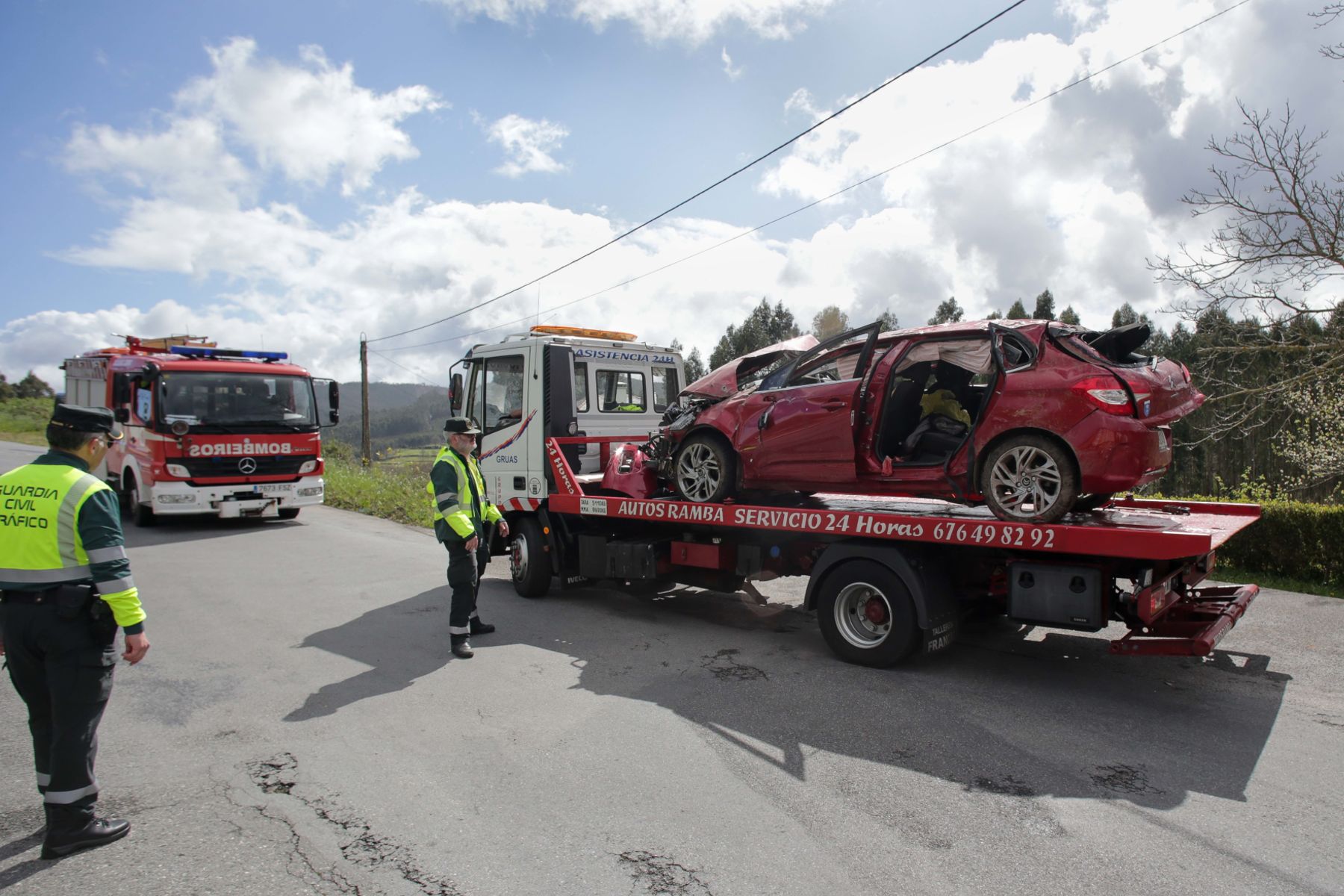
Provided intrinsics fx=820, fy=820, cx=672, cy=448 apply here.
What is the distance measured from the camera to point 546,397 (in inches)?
320

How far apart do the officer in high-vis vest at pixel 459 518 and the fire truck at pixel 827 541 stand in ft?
4.70

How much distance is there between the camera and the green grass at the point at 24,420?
4075 cm

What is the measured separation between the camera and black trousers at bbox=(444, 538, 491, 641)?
20.1ft

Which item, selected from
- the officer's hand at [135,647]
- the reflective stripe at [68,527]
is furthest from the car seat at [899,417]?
the reflective stripe at [68,527]

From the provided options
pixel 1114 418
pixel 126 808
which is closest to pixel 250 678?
pixel 126 808

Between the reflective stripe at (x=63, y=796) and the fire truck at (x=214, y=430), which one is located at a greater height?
the fire truck at (x=214, y=430)

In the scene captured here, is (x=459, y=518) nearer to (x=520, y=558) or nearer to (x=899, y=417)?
(x=520, y=558)

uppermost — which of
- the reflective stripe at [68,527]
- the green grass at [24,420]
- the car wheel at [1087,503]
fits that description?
the green grass at [24,420]

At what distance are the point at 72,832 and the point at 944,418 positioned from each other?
17.7 feet

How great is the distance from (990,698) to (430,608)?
16.3 feet

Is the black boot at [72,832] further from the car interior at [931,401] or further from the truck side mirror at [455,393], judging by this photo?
the truck side mirror at [455,393]

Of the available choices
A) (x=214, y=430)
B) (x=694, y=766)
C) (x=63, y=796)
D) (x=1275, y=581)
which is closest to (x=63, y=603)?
(x=63, y=796)

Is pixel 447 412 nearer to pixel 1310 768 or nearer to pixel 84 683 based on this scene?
pixel 84 683

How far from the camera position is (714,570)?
7.22 m
